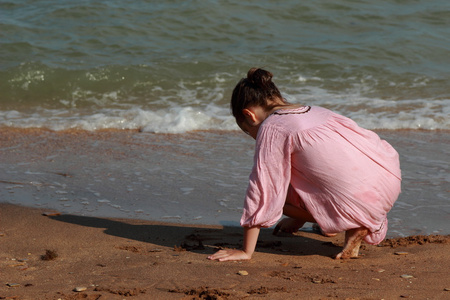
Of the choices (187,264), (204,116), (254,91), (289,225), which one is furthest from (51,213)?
(204,116)

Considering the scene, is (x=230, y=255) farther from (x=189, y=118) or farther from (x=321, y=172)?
(x=189, y=118)

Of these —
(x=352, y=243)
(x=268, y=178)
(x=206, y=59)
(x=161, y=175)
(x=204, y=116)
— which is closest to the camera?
(x=268, y=178)

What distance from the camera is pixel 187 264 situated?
292 cm

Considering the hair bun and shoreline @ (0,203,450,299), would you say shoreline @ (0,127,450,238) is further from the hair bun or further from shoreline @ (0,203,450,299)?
the hair bun

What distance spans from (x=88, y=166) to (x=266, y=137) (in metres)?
2.39

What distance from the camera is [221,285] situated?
2.61 metres

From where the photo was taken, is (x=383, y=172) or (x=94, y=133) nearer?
(x=383, y=172)

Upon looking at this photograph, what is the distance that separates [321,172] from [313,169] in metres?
0.04

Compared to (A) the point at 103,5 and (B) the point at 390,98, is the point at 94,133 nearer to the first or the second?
(B) the point at 390,98

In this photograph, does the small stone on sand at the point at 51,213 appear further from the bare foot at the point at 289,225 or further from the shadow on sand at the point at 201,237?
the bare foot at the point at 289,225

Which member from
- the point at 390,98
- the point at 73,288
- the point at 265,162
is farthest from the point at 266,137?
the point at 390,98

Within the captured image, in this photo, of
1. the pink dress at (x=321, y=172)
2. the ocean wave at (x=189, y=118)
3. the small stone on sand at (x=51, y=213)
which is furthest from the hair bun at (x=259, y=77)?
the ocean wave at (x=189, y=118)

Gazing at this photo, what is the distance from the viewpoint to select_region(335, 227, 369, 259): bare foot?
3.03m

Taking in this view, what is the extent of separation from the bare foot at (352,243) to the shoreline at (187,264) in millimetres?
40
